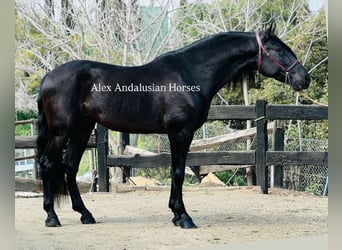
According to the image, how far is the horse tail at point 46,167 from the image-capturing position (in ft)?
18.0

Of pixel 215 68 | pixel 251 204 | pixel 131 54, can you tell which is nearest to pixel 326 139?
pixel 251 204

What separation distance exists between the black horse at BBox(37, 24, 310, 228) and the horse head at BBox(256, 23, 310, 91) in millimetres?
20

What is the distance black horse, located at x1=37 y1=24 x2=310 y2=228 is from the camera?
5.49 meters

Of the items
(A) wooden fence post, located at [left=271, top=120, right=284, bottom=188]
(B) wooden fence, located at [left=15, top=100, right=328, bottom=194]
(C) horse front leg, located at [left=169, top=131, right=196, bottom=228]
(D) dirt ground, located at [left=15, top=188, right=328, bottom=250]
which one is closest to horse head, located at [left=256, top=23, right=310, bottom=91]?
(B) wooden fence, located at [left=15, top=100, right=328, bottom=194]

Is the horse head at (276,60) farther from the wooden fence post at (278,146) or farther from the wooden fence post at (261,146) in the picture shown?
the wooden fence post at (278,146)

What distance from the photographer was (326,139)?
6605 millimetres

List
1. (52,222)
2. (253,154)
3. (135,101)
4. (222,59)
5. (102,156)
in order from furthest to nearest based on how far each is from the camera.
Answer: (253,154), (102,156), (222,59), (135,101), (52,222)

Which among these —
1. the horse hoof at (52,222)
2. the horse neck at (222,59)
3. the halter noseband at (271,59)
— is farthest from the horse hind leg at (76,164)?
the halter noseband at (271,59)

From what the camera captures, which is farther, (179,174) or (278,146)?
(278,146)

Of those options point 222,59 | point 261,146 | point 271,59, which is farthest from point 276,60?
point 261,146

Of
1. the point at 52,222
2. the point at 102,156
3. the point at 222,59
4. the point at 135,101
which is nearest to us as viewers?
the point at 52,222

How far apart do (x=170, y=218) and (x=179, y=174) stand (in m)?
0.46

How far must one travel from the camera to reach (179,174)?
5551 millimetres

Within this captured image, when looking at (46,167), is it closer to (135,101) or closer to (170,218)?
(135,101)
